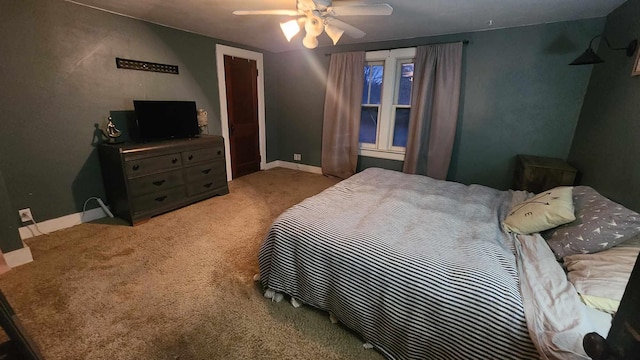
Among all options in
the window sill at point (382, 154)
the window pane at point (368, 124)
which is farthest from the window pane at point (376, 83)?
the window sill at point (382, 154)

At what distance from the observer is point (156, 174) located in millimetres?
2826

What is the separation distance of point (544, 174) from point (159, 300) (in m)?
3.61

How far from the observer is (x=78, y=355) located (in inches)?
54.4

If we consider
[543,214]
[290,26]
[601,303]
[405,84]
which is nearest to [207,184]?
[290,26]

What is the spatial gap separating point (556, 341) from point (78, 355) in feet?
7.27

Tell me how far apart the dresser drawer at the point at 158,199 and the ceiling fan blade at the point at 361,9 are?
8.33ft

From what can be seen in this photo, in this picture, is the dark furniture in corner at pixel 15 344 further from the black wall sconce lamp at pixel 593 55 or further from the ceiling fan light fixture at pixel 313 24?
the black wall sconce lamp at pixel 593 55

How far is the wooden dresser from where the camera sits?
8.62 feet

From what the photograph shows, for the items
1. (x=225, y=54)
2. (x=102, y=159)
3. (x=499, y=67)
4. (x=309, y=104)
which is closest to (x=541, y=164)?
(x=499, y=67)

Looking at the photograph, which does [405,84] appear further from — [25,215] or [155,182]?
[25,215]

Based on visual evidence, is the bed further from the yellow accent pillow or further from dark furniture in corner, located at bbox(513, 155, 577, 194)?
dark furniture in corner, located at bbox(513, 155, 577, 194)

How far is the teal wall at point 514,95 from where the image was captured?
2.84 m

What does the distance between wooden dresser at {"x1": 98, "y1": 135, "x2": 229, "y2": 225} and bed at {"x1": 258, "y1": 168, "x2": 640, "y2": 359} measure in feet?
5.99

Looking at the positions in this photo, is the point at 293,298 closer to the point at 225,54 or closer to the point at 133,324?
the point at 133,324
